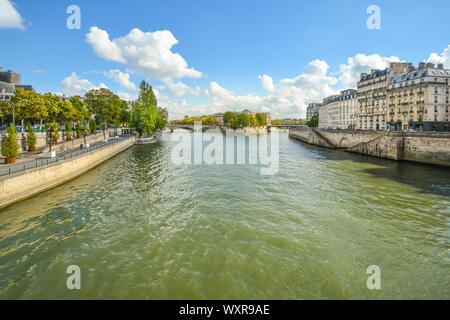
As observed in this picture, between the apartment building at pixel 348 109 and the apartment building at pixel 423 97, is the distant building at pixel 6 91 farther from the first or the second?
the apartment building at pixel 348 109

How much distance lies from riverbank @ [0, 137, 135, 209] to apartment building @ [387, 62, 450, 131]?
57.3 meters

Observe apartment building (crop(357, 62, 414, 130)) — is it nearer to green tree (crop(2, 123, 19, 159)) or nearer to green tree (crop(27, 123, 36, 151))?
green tree (crop(2, 123, 19, 159))

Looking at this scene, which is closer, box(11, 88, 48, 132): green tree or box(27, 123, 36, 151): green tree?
box(27, 123, 36, 151): green tree

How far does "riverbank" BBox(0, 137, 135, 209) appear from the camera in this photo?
45.3 feet

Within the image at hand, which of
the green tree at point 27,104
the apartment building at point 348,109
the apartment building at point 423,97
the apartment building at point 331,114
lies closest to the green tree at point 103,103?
the green tree at point 27,104

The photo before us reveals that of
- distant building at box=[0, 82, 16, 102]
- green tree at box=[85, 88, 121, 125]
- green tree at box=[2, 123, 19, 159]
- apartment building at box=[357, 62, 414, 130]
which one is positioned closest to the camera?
green tree at box=[2, 123, 19, 159]

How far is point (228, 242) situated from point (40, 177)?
15916 mm

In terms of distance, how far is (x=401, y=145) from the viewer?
32812 mm

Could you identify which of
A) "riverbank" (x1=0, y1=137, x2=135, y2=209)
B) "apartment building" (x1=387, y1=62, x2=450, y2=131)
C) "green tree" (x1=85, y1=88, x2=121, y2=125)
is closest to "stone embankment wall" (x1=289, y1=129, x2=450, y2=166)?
"apartment building" (x1=387, y1=62, x2=450, y2=131)

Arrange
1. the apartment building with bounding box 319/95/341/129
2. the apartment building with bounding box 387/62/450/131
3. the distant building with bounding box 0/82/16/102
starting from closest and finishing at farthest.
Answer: the apartment building with bounding box 387/62/450/131, the distant building with bounding box 0/82/16/102, the apartment building with bounding box 319/95/341/129

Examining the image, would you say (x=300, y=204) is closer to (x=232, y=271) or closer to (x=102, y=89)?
(x=232, y=271)

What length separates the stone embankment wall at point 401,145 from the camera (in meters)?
27.6

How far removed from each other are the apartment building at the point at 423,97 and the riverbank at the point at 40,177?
188 feet

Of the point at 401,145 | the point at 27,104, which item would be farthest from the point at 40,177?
the point at 401,145
